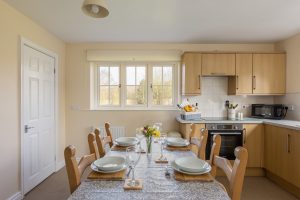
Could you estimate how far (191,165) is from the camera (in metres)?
1.35

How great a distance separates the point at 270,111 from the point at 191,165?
9.14 ft

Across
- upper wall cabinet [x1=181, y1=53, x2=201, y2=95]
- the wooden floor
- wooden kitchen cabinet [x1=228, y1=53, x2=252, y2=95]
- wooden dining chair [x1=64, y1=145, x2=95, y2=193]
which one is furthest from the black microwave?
wooden dining chair [x1=64, y1=145, x2=95, y2=193]

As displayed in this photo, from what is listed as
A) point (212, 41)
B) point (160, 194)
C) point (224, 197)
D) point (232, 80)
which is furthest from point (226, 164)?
point (212, 41)

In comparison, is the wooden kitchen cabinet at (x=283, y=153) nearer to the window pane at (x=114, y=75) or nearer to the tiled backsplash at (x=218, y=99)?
the tiled backsplash at (x=218, y=99)

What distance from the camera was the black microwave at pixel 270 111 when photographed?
11.0 feet

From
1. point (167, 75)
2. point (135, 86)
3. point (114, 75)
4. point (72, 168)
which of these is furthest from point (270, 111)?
point (72, 168)

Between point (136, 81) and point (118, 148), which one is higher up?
point (136, 81)

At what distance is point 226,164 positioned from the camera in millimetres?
1266

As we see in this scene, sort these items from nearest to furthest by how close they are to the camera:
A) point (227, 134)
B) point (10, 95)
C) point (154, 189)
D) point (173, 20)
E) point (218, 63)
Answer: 1. point (154, 189)
2. point (10, 95)
3. point (173, 20)
4. point (227, 134)
5. point (218, 63)

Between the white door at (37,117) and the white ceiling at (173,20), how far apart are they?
61 centimetres

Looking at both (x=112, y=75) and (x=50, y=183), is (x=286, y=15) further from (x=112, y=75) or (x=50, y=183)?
(x=50, y=183)

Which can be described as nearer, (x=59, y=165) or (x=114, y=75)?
(x=59, y=165)

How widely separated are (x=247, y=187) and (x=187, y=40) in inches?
104

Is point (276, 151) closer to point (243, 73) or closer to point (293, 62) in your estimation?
point (243, 73)
